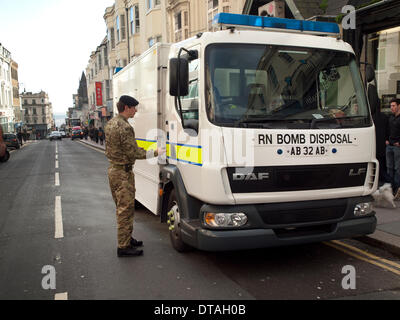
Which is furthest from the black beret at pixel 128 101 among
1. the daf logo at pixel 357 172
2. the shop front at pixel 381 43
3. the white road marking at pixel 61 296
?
the shop front at pixel 381 43

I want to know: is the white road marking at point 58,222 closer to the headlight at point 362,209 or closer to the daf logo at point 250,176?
the daf logo at point 250,176

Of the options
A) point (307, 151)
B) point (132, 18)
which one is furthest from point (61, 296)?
point (132, 18)

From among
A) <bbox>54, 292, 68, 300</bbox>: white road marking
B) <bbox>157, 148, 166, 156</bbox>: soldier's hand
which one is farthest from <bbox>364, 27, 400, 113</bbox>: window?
<bbox>54, 292, 68, 300</bbox>: white road marking

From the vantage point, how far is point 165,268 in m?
4.77

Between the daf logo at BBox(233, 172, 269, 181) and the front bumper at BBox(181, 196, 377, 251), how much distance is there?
0.97 ft

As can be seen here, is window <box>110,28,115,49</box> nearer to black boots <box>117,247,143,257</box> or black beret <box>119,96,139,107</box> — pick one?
black beret <box>119,96,139,107</box>

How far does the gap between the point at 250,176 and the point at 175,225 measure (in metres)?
1.47

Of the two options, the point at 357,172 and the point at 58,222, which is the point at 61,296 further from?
the point at 357,172

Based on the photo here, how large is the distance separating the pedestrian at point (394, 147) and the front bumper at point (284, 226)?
3.63m

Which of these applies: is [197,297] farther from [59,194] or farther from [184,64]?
[59,194]

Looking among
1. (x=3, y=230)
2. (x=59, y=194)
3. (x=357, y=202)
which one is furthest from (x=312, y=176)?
(x=59, y=194)

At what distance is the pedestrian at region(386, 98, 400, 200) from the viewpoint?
7.63 metres

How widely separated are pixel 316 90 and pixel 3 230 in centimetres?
557

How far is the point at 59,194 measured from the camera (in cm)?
1015
